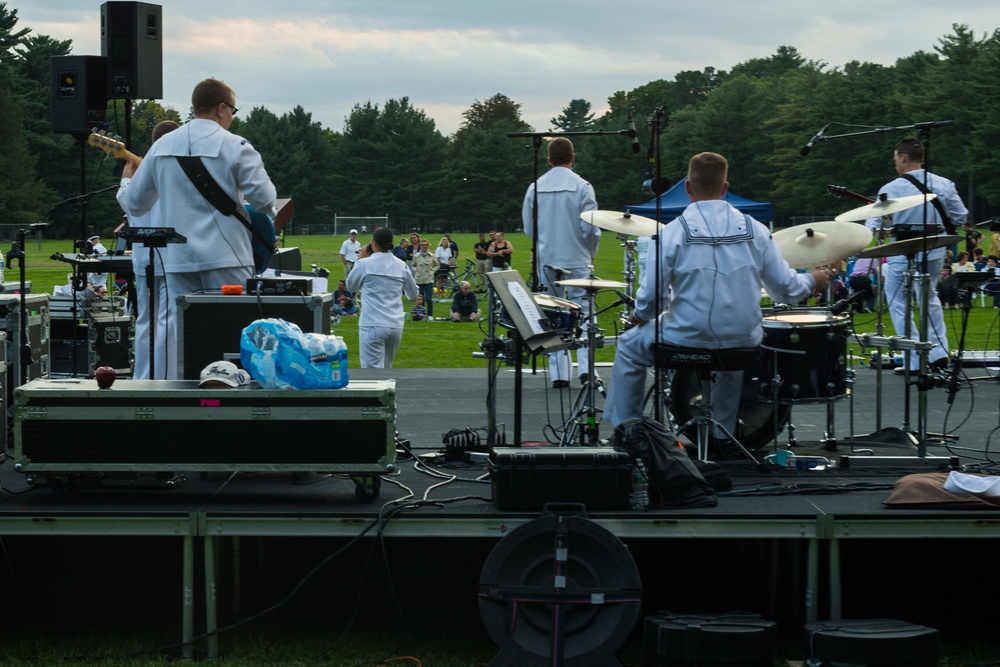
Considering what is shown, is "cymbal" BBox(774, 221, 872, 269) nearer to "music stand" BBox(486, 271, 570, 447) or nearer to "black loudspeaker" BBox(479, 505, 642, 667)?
A: "music stand" BBox(486, 271, 570, 447)

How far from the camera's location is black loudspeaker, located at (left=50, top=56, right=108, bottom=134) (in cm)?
1139

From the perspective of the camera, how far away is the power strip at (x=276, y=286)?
20.9ft

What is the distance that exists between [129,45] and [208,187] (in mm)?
5428

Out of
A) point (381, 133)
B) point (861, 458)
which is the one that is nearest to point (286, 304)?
point (861, 458)

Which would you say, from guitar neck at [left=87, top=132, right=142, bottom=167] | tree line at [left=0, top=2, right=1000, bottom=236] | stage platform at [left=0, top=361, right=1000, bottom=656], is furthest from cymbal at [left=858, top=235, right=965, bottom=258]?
tree line at [left=0, top=2, right=1000, bottom=236]

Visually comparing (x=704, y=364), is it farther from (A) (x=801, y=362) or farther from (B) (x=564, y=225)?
(B) (x=564, y=225)

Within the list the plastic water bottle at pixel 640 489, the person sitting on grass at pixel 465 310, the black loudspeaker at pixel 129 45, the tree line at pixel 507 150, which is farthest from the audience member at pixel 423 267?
the tree line at pixel 507 150

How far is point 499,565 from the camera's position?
4.87 m

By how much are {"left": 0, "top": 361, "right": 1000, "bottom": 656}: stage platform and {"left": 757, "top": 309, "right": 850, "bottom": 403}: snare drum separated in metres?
0.42

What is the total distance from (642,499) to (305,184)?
268ft

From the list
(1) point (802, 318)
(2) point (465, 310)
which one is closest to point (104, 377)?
(1) point (802, 318)

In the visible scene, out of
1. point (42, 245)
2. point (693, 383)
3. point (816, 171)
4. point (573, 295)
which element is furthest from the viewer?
point (816, 171)

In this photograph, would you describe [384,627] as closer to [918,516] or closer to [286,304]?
[286,304]

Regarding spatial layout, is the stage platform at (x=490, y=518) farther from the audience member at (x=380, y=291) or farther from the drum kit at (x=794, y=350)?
the audience member at (x=380, y=291)
